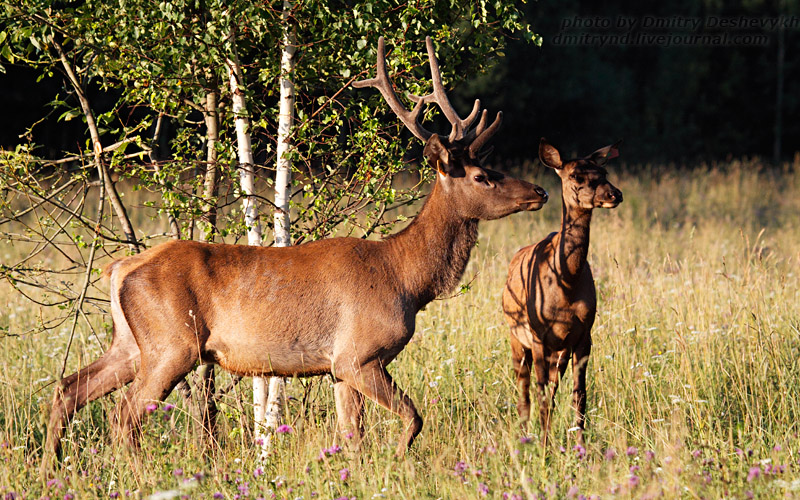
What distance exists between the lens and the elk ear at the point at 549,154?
582cm

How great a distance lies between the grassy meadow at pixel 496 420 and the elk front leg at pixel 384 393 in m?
0.16

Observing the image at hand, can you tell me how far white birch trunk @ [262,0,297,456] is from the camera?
545 centimetres

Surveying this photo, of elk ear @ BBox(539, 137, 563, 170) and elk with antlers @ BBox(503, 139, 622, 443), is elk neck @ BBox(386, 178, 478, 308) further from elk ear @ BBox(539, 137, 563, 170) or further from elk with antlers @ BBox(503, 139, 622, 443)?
elk ear @ BBox(539, 137, 563, 170)

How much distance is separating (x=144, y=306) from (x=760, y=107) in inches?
1271

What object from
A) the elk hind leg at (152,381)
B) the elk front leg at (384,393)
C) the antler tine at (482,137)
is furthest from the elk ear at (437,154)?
the elk hind leg at (152,381)

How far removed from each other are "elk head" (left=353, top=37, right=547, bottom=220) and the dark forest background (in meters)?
17.0

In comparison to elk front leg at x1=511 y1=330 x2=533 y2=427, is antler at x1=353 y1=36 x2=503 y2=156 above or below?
above

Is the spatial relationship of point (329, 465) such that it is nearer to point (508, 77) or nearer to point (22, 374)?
point (22, 374)

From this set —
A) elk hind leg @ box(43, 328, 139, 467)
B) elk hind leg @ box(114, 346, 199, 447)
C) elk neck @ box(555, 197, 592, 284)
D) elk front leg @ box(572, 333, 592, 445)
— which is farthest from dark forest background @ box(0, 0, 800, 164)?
elk hind leg @ box(114, 346, 199, 447)

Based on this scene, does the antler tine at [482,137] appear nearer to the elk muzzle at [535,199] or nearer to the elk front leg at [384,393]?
the elk muzzle at [535,199]

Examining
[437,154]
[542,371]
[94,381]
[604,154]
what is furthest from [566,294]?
[94,381]

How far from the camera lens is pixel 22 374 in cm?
650

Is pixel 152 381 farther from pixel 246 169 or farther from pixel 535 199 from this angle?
pixel 535 199

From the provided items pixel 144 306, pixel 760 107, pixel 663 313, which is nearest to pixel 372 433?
pixel 144 306
